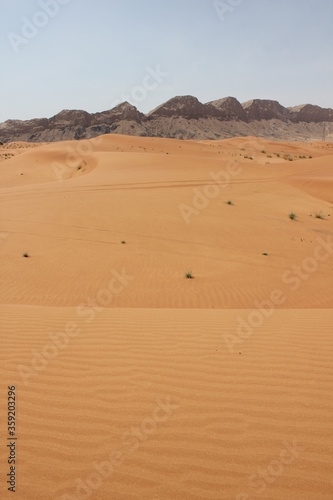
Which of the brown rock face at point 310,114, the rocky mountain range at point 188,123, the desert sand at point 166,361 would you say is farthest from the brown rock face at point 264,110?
the desert sand at point 166,361

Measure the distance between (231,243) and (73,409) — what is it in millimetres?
9037

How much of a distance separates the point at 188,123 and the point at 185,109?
524 centimetres

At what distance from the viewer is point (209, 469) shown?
8.47 feet

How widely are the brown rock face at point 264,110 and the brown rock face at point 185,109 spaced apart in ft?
38.5

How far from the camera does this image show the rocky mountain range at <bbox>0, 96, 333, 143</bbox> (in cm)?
7406

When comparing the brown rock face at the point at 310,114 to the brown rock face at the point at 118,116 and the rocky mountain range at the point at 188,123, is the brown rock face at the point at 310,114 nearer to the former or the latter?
the rocky mountain range at the point at 188,123

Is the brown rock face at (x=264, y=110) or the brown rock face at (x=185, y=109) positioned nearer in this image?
the brown rock face at (x=185, y=109)

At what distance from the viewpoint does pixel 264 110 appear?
95062mm

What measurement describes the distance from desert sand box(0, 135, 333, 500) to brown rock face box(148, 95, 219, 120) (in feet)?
246

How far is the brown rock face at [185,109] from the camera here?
82.2 m

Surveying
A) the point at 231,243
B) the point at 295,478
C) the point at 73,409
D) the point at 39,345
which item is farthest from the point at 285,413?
the point at 231,243

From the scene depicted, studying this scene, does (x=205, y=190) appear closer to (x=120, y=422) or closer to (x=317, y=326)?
(x=317, y=326)

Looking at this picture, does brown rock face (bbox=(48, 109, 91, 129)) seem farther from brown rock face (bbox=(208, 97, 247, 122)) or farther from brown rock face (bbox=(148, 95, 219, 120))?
brown rock face (bbox=(208, 97, 247, 122))

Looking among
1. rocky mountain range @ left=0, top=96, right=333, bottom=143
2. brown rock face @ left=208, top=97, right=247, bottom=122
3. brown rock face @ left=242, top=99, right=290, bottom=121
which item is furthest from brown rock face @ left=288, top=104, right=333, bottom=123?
brown rock face @ left=208, top=97, right=247, bottom=122
